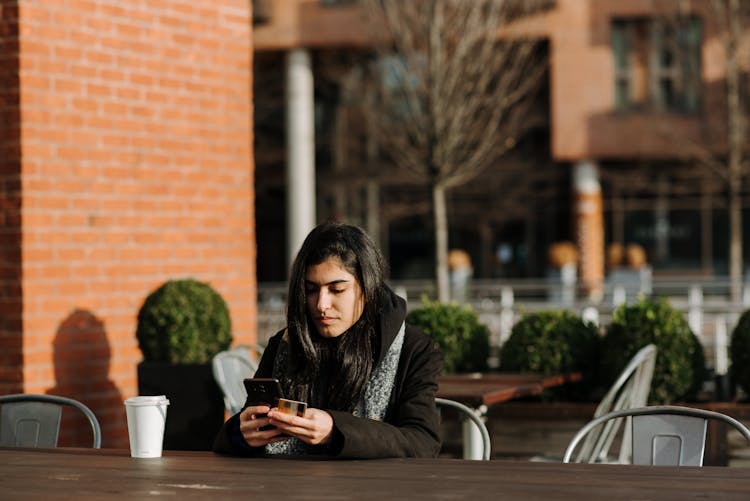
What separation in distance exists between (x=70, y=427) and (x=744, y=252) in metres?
28.8

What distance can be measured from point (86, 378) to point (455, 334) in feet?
8.25

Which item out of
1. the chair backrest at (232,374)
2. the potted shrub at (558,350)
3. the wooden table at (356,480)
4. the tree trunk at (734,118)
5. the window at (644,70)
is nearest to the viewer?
the wooden table at (356,480)

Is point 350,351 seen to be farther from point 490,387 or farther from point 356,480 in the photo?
point 490,387

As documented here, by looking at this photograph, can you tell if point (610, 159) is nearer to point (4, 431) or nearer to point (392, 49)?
point (392, 49)

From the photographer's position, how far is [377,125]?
21516mm

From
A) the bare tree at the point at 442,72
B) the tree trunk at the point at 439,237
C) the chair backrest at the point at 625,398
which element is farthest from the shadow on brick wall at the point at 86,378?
the tree trunk at the point at 439,237

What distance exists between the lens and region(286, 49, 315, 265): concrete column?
32625mm

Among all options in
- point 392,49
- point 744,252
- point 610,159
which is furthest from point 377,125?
point 744,252

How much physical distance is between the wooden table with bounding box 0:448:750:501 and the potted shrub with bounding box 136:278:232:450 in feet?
10.9

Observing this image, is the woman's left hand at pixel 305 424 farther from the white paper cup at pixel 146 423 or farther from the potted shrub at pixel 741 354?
the potted shrub at pixel 741 354

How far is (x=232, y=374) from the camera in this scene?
22.5 ft

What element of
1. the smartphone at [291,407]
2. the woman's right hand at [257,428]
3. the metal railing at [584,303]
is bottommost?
the metal railing at [584,303]

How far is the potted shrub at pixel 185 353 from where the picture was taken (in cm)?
718

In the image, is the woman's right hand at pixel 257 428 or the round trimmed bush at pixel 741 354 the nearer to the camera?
the woman's right hand at pixel 257 428
